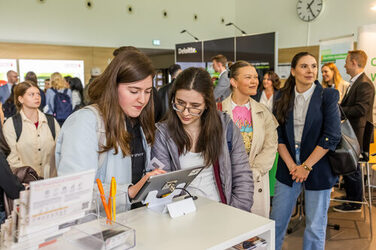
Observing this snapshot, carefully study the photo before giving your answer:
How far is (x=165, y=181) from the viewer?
1261 mm

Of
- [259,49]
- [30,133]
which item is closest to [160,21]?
[259,49]

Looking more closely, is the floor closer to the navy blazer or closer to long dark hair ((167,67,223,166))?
the navy blazer

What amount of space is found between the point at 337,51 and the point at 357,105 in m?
3.57

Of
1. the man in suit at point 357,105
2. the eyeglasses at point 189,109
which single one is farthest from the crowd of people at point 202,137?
the man in suit at point 357,105

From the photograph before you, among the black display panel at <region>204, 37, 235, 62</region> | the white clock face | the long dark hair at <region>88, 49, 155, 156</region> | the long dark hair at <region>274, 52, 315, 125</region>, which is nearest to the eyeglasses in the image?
the long dark hair at <region>88, 49, 155, 156</region>

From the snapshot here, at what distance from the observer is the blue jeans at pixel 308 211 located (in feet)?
7.40

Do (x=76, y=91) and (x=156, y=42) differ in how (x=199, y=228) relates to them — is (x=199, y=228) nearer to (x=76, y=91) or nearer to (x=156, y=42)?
(x=76, y=91)

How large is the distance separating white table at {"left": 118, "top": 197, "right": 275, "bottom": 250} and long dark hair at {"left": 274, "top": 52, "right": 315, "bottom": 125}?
4.07 feet

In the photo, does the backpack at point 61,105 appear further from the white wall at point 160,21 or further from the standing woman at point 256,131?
the standing woman at point 256,131

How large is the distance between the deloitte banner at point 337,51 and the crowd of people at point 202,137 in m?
4.76

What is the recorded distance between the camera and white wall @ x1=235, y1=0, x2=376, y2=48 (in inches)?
282

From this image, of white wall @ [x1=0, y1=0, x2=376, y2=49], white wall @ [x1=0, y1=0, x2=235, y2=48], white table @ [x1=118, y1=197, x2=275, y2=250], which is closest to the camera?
white table @ [x1=118, y1=197, x2=275, y2=250]

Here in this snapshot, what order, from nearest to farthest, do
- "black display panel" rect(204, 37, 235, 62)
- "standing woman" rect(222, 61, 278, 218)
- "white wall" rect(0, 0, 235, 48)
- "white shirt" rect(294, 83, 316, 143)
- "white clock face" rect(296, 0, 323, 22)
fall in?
"white shirt" rect(294, 83, 316, 143), "standing woman" rect(222, 61, 278, 218), "white wall" rect(0, 0, 235, 48), "white clock face" rect(296, 0, 323, 22), "black display panel" rect(204, 37, 235, 62)

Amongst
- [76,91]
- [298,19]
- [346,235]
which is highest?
[298,19]
